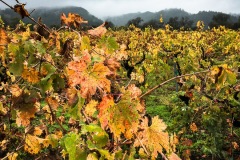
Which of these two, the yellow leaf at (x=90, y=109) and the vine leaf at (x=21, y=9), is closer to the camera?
the vine leaf at (x=21, y=9)

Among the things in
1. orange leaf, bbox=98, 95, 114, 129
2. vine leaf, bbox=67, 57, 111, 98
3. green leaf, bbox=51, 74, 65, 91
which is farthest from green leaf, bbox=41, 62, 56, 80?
orange leaf, bbox=98, 95, 114, 129

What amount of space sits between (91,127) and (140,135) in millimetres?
441

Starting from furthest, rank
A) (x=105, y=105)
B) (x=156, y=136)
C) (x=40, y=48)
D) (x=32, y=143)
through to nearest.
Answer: (x=32, y=143)
(x=40, y=48)
(x=156, y=136)
(x=105, y=105)

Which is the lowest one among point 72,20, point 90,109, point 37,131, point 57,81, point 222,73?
point 37,131

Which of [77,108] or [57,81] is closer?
[77,108]

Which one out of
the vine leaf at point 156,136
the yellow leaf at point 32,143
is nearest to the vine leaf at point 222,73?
the vine leaf at point 156,136

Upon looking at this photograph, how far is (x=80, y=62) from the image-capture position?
1.07 metres

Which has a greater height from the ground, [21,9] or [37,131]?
[21,9]

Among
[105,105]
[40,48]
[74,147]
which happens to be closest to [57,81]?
[40,48]

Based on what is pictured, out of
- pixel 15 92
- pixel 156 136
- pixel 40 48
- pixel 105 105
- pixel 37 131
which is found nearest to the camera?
pixel 105 105

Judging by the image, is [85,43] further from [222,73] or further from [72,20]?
[222,73]

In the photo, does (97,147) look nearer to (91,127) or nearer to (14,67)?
(91,127)

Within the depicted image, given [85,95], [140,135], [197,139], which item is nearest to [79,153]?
[85,95]

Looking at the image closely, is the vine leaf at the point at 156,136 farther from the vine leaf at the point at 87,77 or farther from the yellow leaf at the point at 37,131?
the yellow leaf at the point at 37,131
